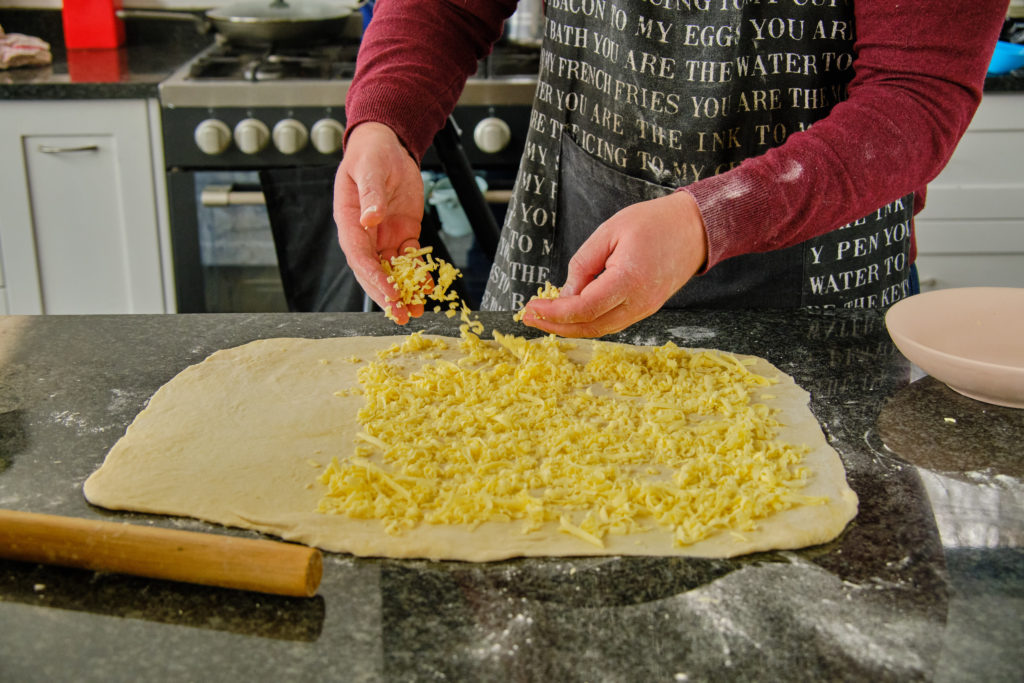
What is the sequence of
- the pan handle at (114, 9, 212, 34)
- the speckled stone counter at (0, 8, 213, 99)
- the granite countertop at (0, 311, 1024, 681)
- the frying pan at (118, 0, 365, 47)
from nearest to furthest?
the granite countertop at (0, 311, 1024, 681) → the speckled stone counter at (0, 8, 213, 99) → the frying pan at (118, 0, 365, 47) → the pan handle at (114, 9, 212, 34)

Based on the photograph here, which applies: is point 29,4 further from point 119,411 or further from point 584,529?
point 584,529

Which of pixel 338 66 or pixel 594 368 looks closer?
pixel 594 368

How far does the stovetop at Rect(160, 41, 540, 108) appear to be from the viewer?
6.95 ft

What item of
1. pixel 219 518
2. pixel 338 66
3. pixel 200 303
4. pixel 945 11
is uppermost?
pixel 945 11

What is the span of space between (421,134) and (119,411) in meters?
0.57

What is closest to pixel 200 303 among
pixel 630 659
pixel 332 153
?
pixel 332 153

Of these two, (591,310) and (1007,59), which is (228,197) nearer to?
(591,310)

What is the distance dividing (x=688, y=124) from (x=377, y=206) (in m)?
0.46

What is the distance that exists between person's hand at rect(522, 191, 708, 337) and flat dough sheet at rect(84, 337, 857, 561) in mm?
211

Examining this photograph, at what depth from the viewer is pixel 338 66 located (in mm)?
2277

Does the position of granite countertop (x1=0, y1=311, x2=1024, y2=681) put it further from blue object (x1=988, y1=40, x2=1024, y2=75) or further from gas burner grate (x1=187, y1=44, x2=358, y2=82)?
blue object (x1=988, y1=40, x2=1024, y2=75)

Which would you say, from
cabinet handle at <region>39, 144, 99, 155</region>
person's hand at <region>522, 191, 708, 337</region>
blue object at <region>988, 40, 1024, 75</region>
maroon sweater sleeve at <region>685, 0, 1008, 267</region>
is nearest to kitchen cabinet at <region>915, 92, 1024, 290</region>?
blue object at <region>988, 40, 1024, 75</region>

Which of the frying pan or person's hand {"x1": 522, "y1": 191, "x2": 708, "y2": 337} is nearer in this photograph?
person's hand {"x1": 522, "y1": 191, "x2": 708, "y2": 337}

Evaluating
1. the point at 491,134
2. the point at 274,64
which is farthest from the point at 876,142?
the point at 274,64
